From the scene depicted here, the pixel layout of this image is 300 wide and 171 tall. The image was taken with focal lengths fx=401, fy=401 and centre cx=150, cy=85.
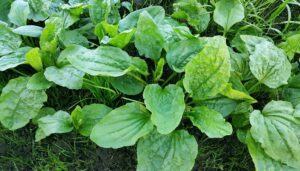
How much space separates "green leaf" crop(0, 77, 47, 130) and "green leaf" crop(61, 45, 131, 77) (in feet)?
0.81

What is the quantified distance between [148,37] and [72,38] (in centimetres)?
40

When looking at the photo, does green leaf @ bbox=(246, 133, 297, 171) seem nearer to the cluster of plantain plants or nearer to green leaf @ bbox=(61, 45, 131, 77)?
the cluster of plantain plants

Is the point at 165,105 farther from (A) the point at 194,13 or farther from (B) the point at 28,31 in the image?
(B) the point at 28,31

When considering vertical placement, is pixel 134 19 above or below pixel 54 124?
above

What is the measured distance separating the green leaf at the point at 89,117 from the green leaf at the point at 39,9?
22.6 inches

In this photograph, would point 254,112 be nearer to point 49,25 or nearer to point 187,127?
point 187,127

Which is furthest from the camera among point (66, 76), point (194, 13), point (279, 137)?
point (194, 13)

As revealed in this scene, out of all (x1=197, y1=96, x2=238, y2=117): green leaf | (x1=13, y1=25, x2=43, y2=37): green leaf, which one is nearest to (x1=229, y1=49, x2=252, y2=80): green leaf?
(x1=197, y1=96, x2=238, y2=117): green leaf

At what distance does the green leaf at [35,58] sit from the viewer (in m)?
1.73

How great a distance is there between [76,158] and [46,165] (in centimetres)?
14

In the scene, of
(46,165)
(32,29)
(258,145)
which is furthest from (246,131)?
(32,29)

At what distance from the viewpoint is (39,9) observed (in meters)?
2.04

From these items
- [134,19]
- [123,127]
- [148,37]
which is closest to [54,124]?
[123,127]

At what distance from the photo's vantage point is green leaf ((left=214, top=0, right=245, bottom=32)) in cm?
200
